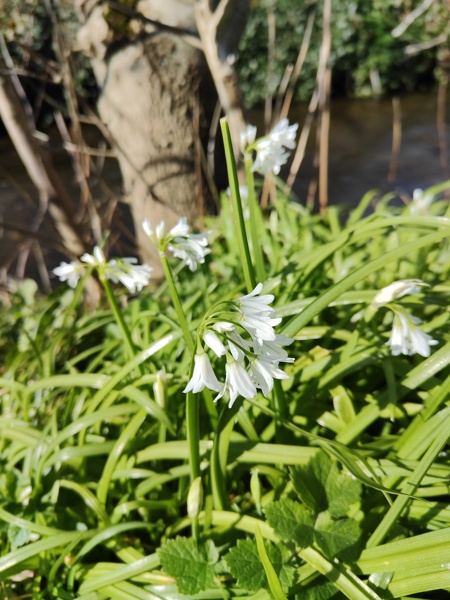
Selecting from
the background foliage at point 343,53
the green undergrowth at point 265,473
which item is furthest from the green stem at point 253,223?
the background foliage at point 343,53

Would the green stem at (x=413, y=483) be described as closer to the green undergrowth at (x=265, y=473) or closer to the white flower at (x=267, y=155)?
the green undergrowth at (x=265, y=473)

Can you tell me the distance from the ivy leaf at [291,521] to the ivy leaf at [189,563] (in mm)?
182

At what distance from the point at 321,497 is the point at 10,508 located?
0.85 m

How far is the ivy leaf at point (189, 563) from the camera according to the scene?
1.13 meters

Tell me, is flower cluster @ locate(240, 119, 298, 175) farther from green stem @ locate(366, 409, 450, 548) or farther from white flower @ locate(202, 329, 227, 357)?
green stem @ locate(366, 409, 450, 548)

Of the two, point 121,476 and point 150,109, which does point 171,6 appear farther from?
point 121,476

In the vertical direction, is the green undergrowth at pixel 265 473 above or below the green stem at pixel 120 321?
below

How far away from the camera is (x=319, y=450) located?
1.25m

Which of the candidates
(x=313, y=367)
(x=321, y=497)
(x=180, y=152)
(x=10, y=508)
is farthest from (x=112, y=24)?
(x=321, y=497)

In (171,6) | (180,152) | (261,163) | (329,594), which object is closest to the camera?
(329,594)

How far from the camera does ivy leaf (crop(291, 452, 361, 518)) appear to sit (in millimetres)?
1158

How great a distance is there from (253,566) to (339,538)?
7.4 inches

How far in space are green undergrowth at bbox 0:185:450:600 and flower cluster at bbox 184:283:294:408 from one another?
8.7 inches

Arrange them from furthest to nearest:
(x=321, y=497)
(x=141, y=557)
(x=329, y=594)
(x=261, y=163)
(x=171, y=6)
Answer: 1. (x=171, y=6)
2. (x=261, y=163)
3. (x=141, y=557)
4. (x=321, y=497)
5. (x=329, y=594)
